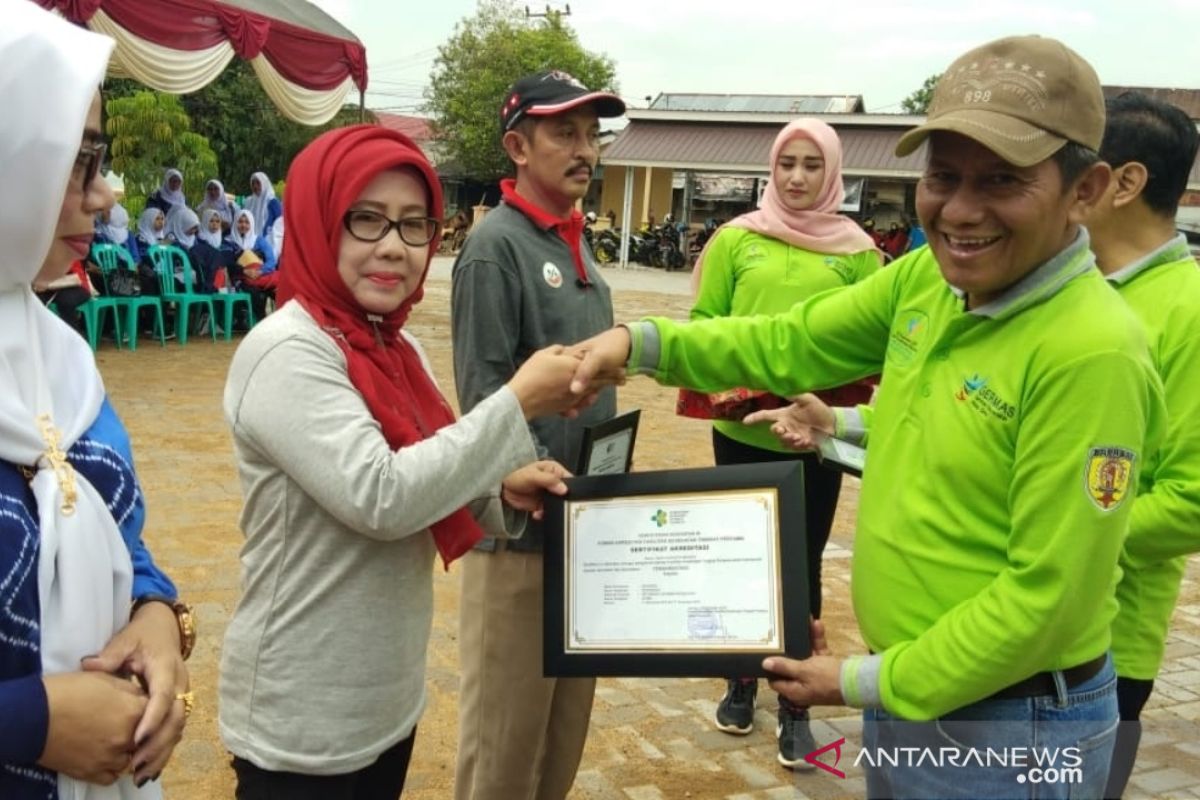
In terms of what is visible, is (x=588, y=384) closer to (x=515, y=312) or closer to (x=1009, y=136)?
(x=515, y=312)

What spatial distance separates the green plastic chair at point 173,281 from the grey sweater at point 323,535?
953 centimetres

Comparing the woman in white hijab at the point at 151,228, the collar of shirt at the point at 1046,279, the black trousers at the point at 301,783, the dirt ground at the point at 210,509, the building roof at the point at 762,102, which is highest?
the building roof at the point at 762,102

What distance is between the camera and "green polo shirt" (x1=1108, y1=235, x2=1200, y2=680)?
2061 mm

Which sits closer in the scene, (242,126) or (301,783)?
(301,783)

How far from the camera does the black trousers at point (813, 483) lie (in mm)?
3568

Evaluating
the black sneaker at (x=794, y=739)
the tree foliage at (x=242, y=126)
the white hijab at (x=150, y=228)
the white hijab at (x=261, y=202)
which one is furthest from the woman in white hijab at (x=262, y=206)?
the black sneaker at (x=794, y=739)

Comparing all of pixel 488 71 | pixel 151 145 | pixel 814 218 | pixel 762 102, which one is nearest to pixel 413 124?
pixel 488 71

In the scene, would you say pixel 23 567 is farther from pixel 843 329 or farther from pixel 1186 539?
pixel 1186 539

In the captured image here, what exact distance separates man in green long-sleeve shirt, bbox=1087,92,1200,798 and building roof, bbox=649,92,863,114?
37073 mm

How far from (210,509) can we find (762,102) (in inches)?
1524

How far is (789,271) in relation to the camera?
370cm

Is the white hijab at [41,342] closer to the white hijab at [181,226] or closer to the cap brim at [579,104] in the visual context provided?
the cap brim at [579,104]

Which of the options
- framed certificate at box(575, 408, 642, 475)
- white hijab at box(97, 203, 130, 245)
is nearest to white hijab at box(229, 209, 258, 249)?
white hijab at box(97, 203, 130, 245)

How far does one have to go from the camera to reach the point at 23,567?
1.32 m
